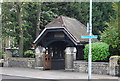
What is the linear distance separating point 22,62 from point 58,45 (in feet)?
14.0

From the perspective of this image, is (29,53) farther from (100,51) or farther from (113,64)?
(113,64)

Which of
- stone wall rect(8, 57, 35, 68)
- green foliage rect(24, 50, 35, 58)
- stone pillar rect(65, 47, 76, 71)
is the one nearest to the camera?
stone pillar rect(65, 47, 76, 71)

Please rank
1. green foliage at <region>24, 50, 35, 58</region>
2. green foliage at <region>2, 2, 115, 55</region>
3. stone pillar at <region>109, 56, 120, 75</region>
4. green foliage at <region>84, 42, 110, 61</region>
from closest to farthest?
stone pillar at <region>109, 56, 120, 75</region> < green foliage at <region>84, 42, 110, 61</region> < green foliage at <region>2, 2, 115, 55</region> < green foliage at <region>24, 50, 35, 58</region>

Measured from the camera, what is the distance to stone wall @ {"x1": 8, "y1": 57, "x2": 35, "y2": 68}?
24.4m

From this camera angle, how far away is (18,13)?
2728cm

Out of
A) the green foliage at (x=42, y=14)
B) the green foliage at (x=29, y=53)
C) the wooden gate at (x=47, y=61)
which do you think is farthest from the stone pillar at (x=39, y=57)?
the green foliage at (x=42, y=14)

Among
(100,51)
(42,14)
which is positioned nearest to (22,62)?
(42,14)

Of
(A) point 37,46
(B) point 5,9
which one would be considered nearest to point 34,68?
(A) point 37,46

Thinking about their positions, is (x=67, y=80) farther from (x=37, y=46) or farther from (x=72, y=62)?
(x=37, y=46)

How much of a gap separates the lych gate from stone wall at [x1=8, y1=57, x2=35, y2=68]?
0.86m

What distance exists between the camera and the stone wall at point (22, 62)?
24372 millimetres

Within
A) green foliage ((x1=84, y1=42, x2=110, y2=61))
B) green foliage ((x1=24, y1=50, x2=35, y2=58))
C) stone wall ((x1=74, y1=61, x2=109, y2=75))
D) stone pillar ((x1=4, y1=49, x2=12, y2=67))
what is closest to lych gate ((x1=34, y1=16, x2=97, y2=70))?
stone wall ((x1=74, y1=61, x2=109, y2=75))

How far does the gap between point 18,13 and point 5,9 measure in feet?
5.23

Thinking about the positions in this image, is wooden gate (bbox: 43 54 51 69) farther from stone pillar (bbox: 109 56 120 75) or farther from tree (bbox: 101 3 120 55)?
stone pillar (bbox: 109 56 120 75)
